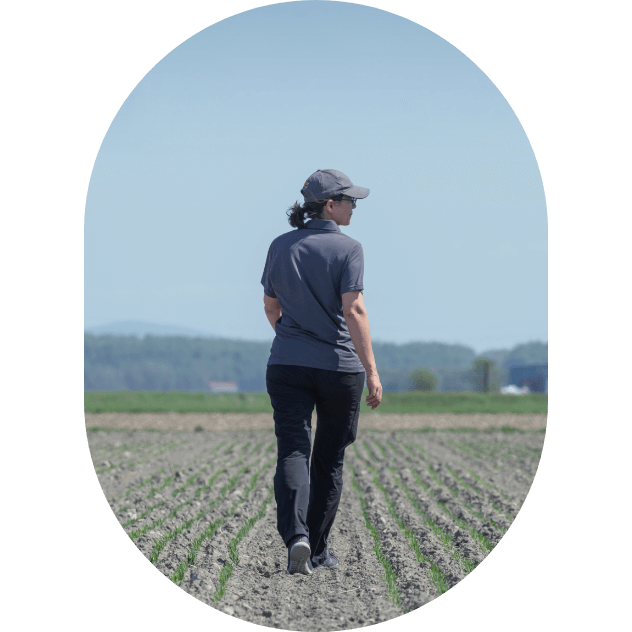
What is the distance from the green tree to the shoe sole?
3191 centimetres

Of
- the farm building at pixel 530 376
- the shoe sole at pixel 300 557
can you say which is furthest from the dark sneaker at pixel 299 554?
the farm building at pixel 530 376

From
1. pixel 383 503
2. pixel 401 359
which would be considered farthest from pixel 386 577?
pixel 401 359

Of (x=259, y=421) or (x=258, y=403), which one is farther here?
(x=258, y=403)

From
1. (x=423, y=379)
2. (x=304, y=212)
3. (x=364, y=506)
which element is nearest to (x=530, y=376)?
(x=423, y=379)

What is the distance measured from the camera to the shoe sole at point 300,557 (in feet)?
10.8

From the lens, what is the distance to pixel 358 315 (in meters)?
3.29

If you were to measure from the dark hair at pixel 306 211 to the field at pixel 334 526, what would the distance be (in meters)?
1.91

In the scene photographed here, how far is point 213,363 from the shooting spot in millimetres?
53031

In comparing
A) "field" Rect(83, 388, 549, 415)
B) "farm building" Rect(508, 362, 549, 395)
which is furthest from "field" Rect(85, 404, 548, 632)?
"farm building" Rect(508, 362, 549, 395)

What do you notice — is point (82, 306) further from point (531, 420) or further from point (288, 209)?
point (531, 420)

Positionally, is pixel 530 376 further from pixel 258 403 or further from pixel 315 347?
pixel 315 347

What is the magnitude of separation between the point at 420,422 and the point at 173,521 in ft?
61.1

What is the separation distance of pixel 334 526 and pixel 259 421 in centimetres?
1847

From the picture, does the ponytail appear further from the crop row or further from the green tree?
the green tree
